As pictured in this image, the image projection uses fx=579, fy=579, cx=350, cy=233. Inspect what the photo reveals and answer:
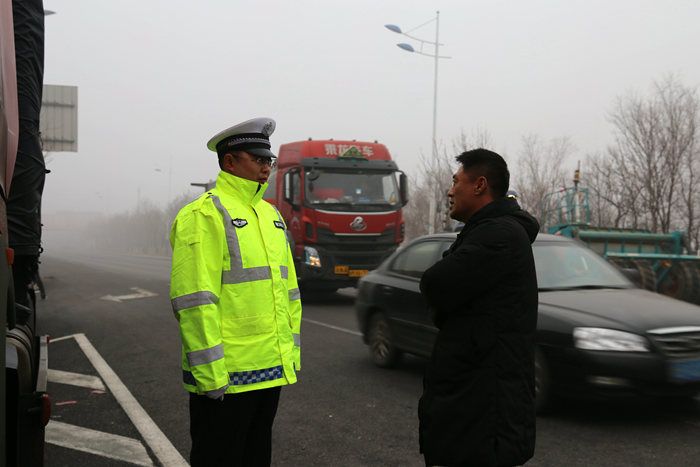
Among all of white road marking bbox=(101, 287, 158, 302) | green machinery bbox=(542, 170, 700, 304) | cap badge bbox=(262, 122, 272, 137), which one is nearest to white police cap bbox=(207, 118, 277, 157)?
cap badge bbox=(262, 122, 272, 137)

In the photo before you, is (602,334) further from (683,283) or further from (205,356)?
(683,283)

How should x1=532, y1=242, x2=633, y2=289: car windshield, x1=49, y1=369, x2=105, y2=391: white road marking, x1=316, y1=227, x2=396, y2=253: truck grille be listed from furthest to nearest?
x1=316, y1=227, x2=396, y2=253: truck grille
x1=49, y1=369, x2=105, y2=391: white road marking
x1=532, y1=242, x2=633, y2=289: car windshield

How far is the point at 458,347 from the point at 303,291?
11452 mm

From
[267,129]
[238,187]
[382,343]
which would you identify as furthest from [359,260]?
[238,187]

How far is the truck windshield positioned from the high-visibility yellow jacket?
30.3ft

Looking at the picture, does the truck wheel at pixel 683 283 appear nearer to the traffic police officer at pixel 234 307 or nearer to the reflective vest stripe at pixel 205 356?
the traffic police officer at pixel 234 307

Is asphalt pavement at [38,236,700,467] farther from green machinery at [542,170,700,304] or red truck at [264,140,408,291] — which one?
green machinery at [542,170,700,304]

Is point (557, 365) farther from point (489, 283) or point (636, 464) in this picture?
point (489, 283)

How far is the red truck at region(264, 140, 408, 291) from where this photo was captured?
466 inches

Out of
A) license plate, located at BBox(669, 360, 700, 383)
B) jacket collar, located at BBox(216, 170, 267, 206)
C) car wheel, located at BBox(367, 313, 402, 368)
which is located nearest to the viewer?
jacket collar, located at BBox(216, 170, 267, 206)

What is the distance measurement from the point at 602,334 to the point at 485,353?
2622 millimetres

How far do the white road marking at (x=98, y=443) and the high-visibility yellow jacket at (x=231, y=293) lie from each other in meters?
1.83

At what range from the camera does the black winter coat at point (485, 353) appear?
2145mm

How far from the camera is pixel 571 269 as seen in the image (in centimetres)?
556
